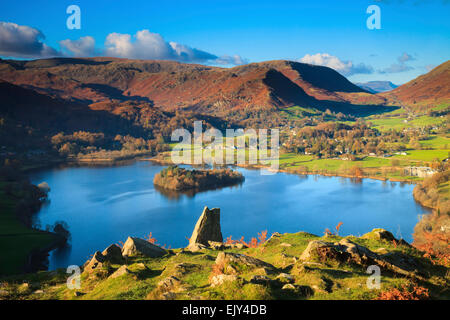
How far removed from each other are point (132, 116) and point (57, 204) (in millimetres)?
100522

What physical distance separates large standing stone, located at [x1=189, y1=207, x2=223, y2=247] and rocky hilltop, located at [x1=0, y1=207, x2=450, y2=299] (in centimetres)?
335

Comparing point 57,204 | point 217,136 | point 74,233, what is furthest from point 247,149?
point 74,233

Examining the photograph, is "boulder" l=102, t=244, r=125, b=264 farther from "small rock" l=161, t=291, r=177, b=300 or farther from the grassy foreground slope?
"small rock" l=161, t=291, r=177, b=300

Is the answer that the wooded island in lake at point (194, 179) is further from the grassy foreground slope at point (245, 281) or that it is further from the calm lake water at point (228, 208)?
the grassy foreground slope at point (245, 281)

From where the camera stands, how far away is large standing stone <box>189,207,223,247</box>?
14.4 meters

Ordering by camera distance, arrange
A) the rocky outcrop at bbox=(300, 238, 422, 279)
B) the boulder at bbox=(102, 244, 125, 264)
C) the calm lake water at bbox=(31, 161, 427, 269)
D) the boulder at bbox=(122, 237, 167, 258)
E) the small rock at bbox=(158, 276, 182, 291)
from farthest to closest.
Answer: the calm lake water at bbox=(31, 161, 427, 269)
the boulder at bbox=(122, 237, 167, 258)
the boulder at bbox=(102, 244, 125, 264)
the rocky outcrop at bbox=(300, 238, 422, 279)
the small rock at bbox=(158, 276, 182, 291)

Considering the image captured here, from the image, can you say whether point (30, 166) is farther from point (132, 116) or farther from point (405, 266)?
point (405, 266)

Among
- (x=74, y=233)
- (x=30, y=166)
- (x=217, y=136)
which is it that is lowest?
(x=74, y=233)

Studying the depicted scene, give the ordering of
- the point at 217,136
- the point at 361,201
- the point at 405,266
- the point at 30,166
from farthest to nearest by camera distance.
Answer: the point at 217,136 → the point at 30,166 → the point at 361,201 → the point at 405,266

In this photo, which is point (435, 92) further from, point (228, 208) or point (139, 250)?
point (139, 250)

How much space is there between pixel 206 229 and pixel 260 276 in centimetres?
821

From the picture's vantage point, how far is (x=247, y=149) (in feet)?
355

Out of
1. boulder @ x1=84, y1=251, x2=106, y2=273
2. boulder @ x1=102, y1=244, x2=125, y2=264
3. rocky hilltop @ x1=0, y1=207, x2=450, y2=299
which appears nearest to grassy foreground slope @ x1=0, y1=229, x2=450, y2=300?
rocky hilltop @ x1=0, y1=207, x2=450, y2=299

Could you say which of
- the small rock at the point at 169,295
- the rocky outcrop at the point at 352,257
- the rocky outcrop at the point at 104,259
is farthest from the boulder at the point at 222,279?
the rocky outcrop at the point at 104,259
